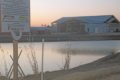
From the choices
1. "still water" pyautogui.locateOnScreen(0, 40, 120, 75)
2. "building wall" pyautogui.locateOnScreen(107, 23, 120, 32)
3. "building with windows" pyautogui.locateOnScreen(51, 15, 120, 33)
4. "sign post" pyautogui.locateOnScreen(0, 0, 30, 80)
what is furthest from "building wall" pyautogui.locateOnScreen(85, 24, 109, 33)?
"sign post" pyautogui.locateOnScreen(0, 0, 30, 80)

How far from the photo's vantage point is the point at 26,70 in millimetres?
16531

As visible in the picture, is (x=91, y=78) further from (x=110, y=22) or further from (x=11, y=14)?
(x=110, y=22)

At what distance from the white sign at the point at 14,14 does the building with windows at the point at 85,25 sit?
301 ft

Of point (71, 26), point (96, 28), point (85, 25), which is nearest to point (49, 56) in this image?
point (85, 25)

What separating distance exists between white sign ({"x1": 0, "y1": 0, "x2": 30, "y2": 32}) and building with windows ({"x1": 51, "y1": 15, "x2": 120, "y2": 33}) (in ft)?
301

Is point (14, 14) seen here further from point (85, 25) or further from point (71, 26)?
point (71, 26)

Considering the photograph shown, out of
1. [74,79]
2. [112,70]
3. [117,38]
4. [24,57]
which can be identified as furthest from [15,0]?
[117,38]

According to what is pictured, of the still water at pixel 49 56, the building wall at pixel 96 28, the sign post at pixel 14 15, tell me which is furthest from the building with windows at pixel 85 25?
the sign post at pixel 14 15

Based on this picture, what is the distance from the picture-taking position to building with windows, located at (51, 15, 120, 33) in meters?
99.1

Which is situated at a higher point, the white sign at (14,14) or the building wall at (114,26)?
the white sign at (14,14)

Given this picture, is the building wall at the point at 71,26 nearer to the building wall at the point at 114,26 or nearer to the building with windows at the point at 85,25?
the building with windows at the point at 85,25

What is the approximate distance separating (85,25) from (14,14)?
311ft

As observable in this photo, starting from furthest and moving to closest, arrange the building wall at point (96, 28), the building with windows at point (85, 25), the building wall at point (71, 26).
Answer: the building wall at point (96, 28) < the building with windows at point (85, 25) < the building wall at point (71, 26)

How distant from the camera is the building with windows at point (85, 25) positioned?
325 ft
